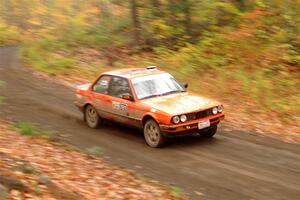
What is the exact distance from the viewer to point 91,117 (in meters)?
11.7

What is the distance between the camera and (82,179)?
7430mm

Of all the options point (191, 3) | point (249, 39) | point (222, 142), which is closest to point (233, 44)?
point (249, 39)

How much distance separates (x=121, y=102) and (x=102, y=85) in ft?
3.49

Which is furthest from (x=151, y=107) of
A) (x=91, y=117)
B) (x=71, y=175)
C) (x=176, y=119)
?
(x=71, y=175)

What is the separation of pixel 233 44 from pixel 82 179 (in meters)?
12.2

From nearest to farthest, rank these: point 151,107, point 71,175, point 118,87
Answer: point 71,175 < point 151,107 < point 118,87

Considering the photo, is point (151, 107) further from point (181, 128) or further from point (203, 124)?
point (203, 124)

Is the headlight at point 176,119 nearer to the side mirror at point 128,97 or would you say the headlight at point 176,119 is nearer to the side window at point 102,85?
the side mirror at point 128,97

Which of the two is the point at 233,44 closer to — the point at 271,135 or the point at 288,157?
the point at 271,135

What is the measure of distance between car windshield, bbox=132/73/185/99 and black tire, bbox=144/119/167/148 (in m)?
0.70

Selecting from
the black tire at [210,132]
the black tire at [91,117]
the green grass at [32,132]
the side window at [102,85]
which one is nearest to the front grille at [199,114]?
the black tire at [210,132]

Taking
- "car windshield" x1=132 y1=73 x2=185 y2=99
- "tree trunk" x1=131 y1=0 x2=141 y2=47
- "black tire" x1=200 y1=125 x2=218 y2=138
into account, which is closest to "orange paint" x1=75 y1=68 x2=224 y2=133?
"car windshield" x1=132 y1=73 x2=185 y2=99

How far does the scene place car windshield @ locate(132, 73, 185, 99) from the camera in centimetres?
1028

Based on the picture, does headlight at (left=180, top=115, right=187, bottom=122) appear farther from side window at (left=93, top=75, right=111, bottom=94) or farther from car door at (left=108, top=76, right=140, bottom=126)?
side window at (left=93, top=75, right=111, bottom=94)
